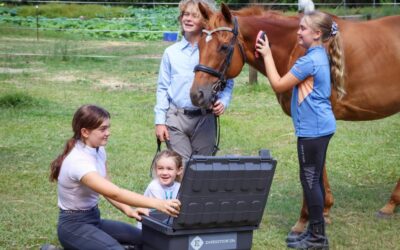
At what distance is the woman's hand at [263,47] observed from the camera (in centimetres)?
491

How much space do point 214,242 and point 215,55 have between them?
1579 millimetres

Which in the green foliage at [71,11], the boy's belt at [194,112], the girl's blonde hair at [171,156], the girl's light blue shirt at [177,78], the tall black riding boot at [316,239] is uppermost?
the girl's light blue shirt at [177,78]

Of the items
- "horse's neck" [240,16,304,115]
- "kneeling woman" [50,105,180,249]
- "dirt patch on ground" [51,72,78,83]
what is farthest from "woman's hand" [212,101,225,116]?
"dirt patch on ground" [51,72,78,83]

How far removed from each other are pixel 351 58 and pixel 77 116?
2.47 metres

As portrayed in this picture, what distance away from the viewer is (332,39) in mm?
4934

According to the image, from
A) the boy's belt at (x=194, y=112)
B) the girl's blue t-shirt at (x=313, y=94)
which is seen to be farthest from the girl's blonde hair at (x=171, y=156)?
the girl's blue t-shirt at (x=313, y=94)

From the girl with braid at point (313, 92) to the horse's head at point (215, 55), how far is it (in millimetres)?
205

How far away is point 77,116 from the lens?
4156 millimetres

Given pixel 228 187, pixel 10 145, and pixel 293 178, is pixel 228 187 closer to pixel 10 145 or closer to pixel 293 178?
pixel 293 178

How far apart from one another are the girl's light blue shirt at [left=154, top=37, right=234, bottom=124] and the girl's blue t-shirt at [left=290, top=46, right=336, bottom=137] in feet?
1.72

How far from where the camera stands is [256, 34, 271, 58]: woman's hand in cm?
491

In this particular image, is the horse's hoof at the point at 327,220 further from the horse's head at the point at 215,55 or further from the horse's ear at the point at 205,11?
the horse's ear at the point at 205,11

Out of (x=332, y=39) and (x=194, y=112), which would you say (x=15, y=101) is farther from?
(x=332, y=39)

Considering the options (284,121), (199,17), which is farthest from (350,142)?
(199,17)
